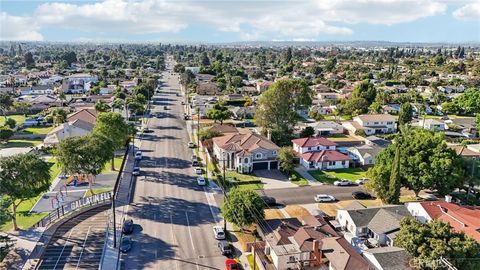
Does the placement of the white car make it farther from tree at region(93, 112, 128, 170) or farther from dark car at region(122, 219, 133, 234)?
dark car at region(122, 219, 133, 234)

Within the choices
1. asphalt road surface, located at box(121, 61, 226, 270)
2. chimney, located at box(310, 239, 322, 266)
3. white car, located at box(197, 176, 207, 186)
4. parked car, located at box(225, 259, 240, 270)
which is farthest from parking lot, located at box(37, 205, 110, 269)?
chimney, located at box(310, 239, 322, 266)

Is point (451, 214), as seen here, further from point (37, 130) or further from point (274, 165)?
point (37, 130)

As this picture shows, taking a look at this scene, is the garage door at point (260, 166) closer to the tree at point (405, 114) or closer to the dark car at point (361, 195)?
Answer: the dark car at point (361, 195)

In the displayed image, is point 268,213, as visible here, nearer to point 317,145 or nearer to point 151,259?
point 151,259

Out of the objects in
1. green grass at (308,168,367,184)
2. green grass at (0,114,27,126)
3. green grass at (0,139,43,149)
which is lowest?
green grass at (308,168,367,184)

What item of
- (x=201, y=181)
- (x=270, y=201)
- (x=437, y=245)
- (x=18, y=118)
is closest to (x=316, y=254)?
(x=437, y=245)

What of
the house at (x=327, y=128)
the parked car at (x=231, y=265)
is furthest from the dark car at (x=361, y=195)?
the house at (x=327, y=128)

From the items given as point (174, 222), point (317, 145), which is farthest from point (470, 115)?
point (174, 222)
